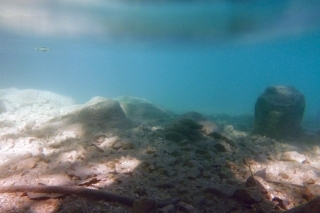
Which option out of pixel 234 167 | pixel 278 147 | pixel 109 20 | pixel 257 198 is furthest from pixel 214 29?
pixel 257 198

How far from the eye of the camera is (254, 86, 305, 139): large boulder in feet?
30.2

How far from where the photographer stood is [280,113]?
9.16 metres

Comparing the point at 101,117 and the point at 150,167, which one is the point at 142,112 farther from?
the point at 150,167

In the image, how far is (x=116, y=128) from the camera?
7.41m

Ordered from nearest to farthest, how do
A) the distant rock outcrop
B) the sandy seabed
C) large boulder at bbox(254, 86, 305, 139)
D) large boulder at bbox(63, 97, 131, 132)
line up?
the sandy seabed → large boulder at bbox(63, 97, 131, 132) → large boulder at bbox(254, 86, 305, 139) → the distant rock outcrop

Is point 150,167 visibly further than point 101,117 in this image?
No

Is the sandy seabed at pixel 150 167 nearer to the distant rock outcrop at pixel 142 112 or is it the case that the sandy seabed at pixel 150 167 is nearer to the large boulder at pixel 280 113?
the large boulder at pixel 280 113

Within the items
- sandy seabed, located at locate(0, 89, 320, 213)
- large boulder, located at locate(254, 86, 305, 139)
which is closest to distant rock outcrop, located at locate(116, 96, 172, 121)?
sandy seabed, located at locate(0, 89, 320, 213)

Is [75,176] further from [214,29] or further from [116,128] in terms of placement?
[214,29]

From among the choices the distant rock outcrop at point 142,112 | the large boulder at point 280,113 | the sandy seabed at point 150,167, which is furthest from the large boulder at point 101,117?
the large boulder at point 280,113

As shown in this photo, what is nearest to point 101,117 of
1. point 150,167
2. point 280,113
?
point 150,167

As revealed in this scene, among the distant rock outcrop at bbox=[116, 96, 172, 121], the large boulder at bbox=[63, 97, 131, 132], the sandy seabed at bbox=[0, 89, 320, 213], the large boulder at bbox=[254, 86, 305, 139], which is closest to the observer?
the sandy seabed at bbox=[0, 89, 320, 213]

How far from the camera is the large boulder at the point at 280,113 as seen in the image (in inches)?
362

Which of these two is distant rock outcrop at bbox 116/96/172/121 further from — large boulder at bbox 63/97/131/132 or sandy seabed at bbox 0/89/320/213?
sandy seabed at bbox 0/89/320/213
